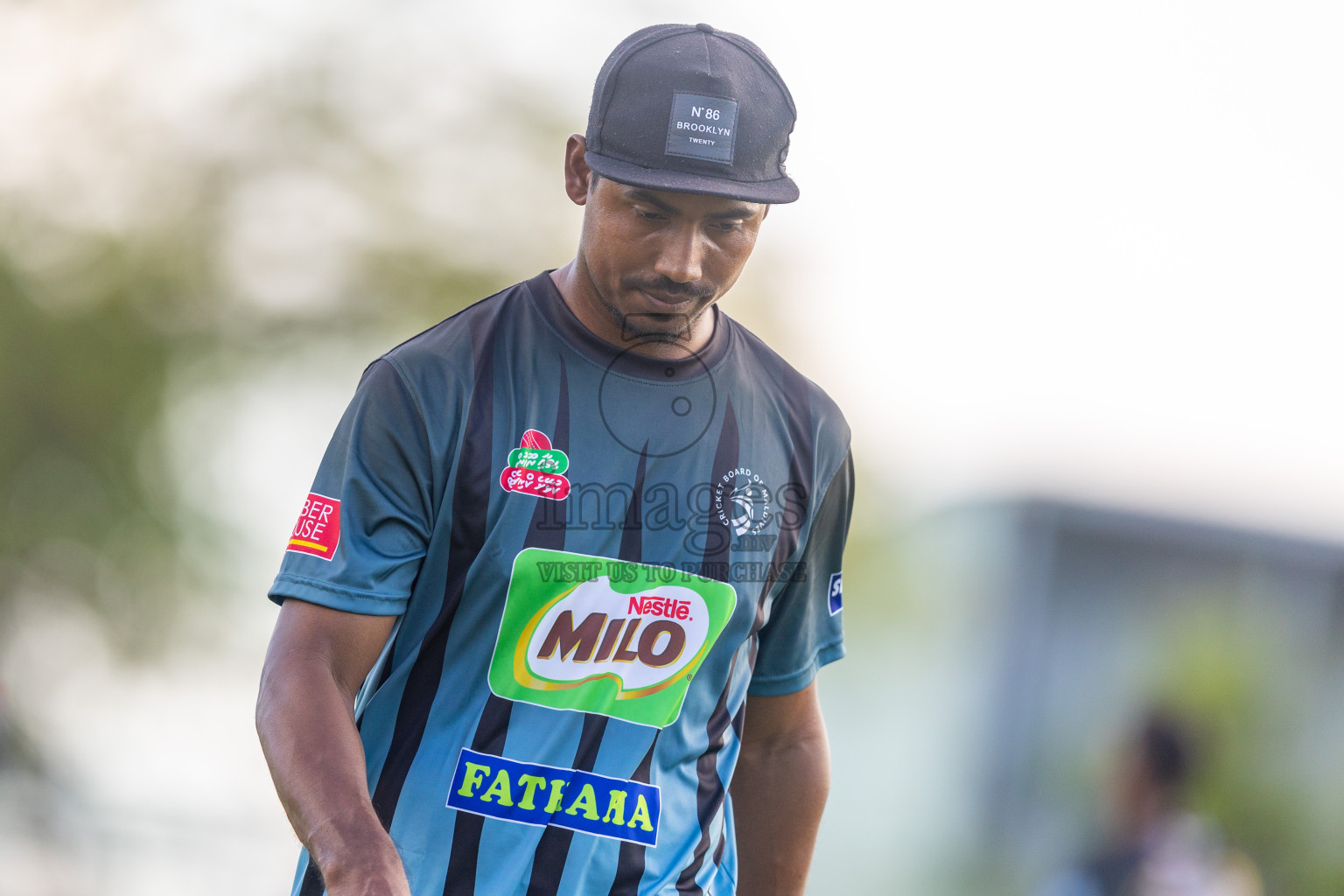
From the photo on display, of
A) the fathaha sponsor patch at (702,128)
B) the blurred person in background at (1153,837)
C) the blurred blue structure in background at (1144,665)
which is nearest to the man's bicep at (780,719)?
the fathaha sponsor patch at (702,128)

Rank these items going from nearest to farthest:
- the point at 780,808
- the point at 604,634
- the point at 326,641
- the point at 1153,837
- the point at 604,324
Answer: the point at 326,641 < the point at 604,634 < the point at 604,324 < the point at 780,808 < the point at 1153,837

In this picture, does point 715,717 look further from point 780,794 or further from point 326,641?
point 326,641

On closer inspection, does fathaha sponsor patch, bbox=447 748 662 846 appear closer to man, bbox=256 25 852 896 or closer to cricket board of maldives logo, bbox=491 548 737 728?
man, bbox=256 25 852 896

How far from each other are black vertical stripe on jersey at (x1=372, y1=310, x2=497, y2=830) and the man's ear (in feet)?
1.68

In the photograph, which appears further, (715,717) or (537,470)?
(715,717)

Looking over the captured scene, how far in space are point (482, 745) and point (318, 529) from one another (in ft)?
1.71

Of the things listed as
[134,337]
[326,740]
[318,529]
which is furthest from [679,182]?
[134,337]

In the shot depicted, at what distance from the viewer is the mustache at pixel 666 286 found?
8.27 feet

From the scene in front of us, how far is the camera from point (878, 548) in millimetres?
16094

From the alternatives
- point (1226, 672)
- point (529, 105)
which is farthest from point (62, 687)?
point (1226, 672)

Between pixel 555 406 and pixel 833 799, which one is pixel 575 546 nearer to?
pixel 555 406

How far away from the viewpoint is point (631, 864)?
8.26ft

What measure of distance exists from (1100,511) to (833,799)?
5646 mm

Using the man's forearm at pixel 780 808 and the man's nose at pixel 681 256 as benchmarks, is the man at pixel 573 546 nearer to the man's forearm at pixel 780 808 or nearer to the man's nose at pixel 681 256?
the man's nose at pixel 681 256
